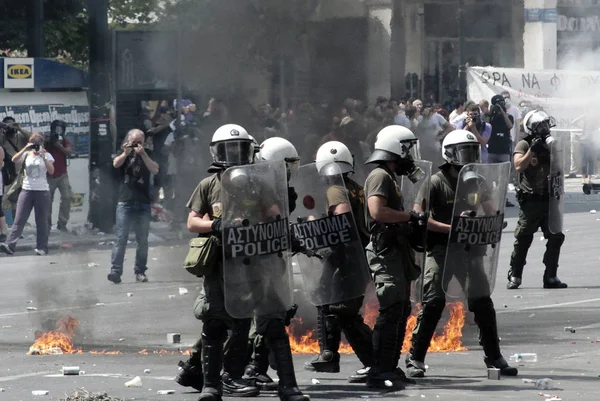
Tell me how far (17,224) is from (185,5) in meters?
4.13

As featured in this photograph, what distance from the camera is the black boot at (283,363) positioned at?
24.5 ft

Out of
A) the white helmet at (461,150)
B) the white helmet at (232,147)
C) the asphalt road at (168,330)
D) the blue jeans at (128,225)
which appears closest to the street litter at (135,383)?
the asphalt road at (168,330)

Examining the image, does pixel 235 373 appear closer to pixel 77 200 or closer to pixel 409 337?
pixel 409 337

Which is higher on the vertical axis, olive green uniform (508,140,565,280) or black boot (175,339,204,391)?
olive green uniform (508,140,565,280)

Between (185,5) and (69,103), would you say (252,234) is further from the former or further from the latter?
(69,103)

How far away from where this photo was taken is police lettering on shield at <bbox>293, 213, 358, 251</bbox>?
8586mm

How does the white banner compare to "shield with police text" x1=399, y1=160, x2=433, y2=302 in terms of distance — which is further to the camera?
the white banner

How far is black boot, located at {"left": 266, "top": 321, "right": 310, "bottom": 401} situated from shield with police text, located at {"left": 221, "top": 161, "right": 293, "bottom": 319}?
0.11 meters

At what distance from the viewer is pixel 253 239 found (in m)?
7.58

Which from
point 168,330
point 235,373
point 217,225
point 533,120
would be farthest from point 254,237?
point 533,120

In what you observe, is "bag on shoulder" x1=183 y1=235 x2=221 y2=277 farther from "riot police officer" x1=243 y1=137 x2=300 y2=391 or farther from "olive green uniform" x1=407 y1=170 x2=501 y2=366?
"olive green uniform" x1=407 y1=170 x2=501 y2=366

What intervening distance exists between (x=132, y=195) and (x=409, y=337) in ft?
17.3

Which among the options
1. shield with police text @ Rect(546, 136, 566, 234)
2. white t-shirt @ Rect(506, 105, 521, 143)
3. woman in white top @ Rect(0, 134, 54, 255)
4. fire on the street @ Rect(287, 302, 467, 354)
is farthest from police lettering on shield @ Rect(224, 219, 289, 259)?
white t-shirt @ Rect(506, 105, 521, 143)

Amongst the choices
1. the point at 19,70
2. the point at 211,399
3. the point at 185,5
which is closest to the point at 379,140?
the point at 211,399
